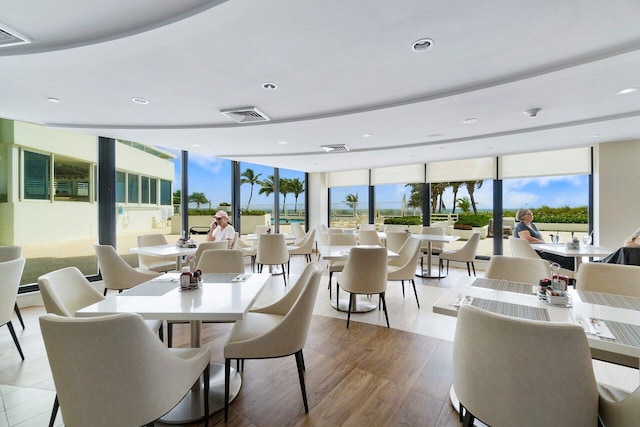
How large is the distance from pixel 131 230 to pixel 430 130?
18.7 ft

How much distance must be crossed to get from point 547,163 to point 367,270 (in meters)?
5.29

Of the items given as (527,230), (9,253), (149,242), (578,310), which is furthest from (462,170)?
(9,253)

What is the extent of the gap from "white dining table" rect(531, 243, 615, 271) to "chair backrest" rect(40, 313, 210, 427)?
16.0 feet

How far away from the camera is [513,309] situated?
166 cm

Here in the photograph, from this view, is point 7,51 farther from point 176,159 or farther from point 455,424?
point 455,424

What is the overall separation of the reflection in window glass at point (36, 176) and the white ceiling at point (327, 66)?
3.15ft

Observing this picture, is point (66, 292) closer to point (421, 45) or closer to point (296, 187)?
point (421, 45)

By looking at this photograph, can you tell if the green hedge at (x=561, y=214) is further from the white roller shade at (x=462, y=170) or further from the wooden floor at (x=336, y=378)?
the wooden floor at (x=336, y=378)

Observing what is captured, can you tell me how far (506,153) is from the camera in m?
5.87

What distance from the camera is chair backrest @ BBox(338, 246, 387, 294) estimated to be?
10.6 ft

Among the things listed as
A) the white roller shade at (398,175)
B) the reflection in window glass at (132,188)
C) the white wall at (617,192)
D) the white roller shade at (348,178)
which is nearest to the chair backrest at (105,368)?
the reflection in window glass at (132,188)

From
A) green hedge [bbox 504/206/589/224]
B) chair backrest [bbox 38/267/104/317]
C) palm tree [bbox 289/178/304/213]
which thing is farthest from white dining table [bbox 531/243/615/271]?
palm tree [bbox 289/178/304/213]

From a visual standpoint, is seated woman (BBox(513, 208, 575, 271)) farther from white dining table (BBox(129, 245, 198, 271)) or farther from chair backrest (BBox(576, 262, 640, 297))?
white dining table (BBox(129, 245, 198, 271))

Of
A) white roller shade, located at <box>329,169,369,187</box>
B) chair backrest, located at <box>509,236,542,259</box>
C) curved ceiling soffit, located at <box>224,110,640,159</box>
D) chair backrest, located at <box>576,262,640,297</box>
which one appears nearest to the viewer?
chair backrest, located at <box>576,262,640,297</box>
